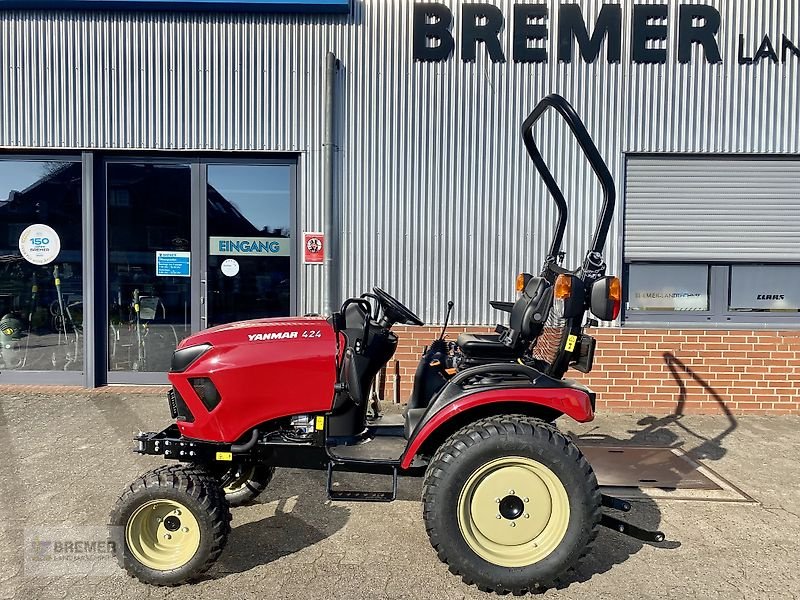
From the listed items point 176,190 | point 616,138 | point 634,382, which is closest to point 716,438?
point 634,382

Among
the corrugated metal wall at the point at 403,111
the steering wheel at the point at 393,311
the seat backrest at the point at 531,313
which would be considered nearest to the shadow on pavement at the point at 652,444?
the seat backrest at the point at 531,313

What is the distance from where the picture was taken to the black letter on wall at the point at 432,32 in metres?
6.04

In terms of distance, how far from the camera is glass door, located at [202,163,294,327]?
21.1ft

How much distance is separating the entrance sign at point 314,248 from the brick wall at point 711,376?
1.77m

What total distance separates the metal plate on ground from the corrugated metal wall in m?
2.16

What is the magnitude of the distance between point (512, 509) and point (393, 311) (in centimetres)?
123

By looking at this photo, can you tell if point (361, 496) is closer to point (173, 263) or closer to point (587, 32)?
point (173, 263)

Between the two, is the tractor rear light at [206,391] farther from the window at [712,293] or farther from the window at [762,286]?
the window at [762,286]

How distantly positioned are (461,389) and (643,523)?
1593 millimetres

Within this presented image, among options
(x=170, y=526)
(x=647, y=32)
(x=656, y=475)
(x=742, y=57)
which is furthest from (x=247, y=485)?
(x=742, y=57)

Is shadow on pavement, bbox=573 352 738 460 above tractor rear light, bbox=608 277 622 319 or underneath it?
underneath

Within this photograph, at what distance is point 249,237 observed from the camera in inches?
254

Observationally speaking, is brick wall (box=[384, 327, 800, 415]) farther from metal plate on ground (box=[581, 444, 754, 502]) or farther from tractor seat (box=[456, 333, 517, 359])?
tractor seat (box=[456, 333, 517, 359])

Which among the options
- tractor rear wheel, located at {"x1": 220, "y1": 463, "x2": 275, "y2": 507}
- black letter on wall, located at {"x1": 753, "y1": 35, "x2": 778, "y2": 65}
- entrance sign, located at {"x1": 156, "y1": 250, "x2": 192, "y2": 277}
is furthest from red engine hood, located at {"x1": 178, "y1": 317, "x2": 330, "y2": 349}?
black letter on wall, located at {"x1": 753, "y1": 35, "x2": 778, "y2": 65}
